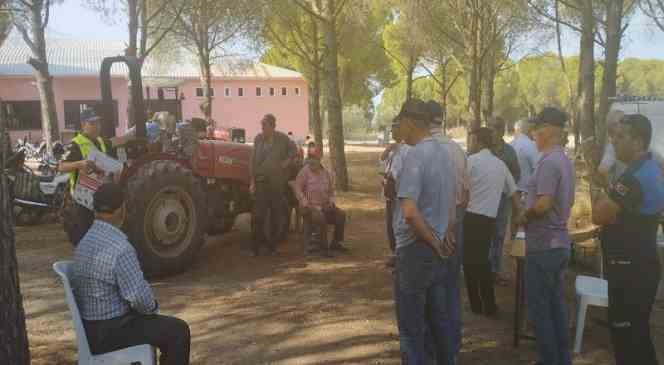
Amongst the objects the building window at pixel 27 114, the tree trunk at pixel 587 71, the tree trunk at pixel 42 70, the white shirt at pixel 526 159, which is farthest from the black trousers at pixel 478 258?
the building window at pixel 27 114

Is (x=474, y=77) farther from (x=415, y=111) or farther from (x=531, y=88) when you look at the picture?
(x=531, y=88)

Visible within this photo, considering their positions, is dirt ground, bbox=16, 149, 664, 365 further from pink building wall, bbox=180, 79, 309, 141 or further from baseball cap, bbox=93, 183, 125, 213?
pink building wall, bbox=180, 79, 309, 141

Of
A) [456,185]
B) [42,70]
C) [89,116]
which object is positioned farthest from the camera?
[42,70]

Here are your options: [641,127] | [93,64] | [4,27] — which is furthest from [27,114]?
[641,127]

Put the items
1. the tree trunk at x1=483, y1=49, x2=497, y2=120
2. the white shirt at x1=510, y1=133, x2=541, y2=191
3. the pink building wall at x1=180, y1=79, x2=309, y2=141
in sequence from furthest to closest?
1. the pink building wall at x1=180, y1=79, x2=309, y2=141
2. the tree trunk at x1=483, y1=49, x2=497, y2=120
3. the white shirt at x1=510, y1=133, x2=541, y2=191

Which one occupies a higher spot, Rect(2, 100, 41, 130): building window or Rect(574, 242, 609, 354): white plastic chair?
Rect(2, 100, 41, 130): building window

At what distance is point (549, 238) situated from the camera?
12.4 ft

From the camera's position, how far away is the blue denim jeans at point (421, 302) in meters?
3.50

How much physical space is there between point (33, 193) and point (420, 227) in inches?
315

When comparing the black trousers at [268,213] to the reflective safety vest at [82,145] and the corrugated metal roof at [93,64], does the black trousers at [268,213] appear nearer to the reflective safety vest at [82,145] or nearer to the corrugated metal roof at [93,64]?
the reflective safety vest at [82,145]

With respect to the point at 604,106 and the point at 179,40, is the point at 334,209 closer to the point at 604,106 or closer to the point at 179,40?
the point at 604,106

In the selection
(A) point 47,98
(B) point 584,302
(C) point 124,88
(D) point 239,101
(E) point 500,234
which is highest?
(C) point 124,88

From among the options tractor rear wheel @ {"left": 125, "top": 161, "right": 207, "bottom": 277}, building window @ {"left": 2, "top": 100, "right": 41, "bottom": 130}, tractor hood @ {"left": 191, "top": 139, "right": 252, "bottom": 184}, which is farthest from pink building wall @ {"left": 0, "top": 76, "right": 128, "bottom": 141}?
tractor rear wheel @ {"left": 125, "top": 161, "right": 207, "bottom": 277}

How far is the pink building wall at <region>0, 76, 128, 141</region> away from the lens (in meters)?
29.0
